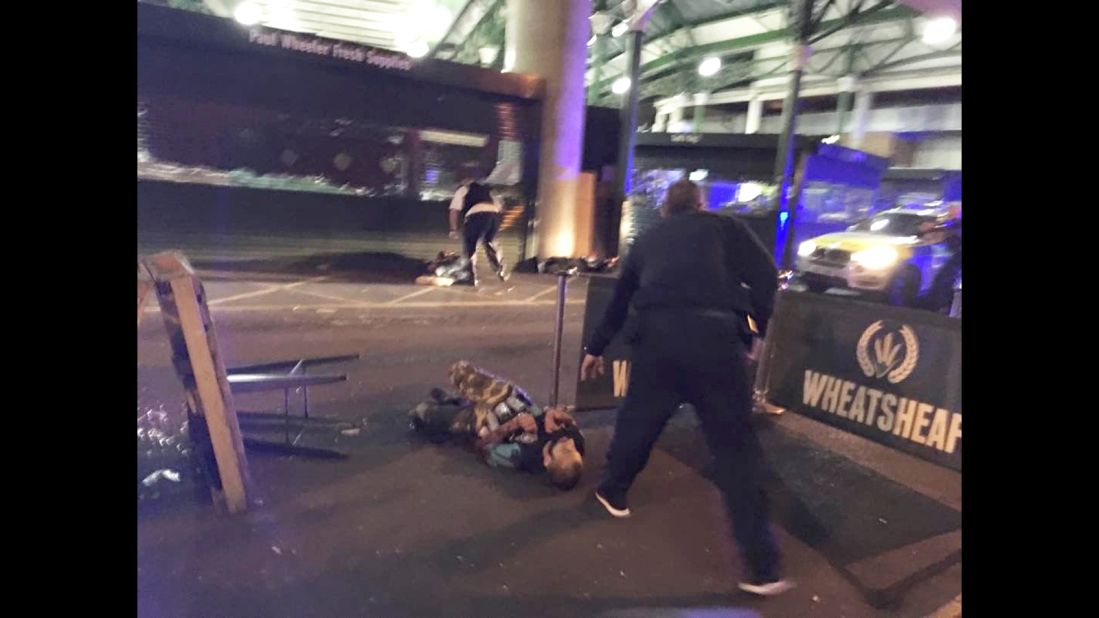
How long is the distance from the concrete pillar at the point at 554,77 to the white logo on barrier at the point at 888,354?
7.26m

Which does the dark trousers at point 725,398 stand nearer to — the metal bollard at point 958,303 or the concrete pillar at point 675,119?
the metal bollard at point 958,303

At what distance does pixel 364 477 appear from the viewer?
330 centimetres

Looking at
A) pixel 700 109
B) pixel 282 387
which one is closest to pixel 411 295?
pixel 282 387

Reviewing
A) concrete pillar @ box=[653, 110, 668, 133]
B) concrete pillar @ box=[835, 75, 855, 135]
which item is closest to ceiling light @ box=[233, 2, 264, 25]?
concrete pillar @ box=[835, 75, 855, 135]

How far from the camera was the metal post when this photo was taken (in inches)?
330

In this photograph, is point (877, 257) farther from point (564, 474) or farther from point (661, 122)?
point (661, 122)

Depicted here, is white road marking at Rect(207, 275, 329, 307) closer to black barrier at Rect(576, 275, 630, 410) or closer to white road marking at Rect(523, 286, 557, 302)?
white road marking at Rect(523, 286, 557, 302)

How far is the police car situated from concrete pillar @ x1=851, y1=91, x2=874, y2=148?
6.50 metres

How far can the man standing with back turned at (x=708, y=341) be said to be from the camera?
2.64 meters

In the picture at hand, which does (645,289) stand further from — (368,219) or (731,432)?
(368,219)

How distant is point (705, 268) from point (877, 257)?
601cm

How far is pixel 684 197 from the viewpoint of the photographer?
2.86m
